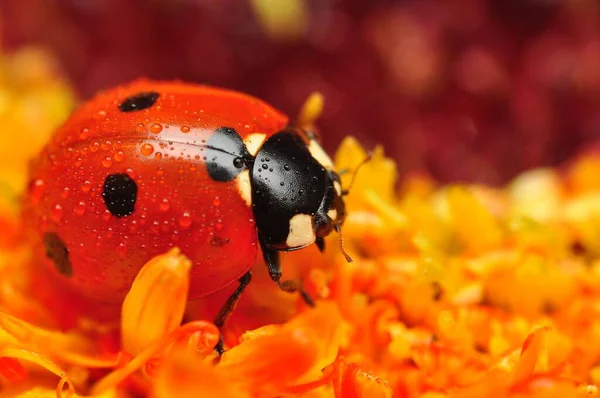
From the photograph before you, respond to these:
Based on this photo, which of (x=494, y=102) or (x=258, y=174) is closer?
(x=258, y=174)

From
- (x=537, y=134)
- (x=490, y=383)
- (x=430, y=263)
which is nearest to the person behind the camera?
(x=490, y=383)

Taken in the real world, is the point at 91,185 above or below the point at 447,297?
above

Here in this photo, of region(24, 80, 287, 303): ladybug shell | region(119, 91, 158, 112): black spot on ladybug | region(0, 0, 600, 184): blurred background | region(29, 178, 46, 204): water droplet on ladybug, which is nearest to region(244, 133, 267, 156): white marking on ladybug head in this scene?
region(24, 80, 287, 303): ladybug shell

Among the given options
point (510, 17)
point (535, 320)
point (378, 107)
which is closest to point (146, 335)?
point (535, 320)

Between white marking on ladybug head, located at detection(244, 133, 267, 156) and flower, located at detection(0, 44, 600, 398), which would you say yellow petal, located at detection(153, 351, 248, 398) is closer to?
flower, located at detection(0, 44, 600, 398)

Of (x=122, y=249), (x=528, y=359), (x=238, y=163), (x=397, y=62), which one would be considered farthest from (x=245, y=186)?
(x=397, y=62)

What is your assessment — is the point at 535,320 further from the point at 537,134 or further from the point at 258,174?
the point at 537,134

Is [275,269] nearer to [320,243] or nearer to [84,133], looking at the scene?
[320,243]
